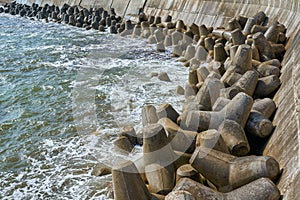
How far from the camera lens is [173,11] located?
1588 centimetres

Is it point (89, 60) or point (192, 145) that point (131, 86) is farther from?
point (192, 145)

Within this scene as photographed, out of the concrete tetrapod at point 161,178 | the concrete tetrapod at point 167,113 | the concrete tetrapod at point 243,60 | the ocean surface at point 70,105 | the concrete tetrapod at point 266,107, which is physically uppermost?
the concrete tetrapod at point 243,60

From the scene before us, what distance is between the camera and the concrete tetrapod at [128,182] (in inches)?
157

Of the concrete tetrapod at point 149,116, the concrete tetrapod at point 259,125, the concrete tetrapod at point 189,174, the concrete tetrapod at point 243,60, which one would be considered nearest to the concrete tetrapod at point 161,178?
the concrete tetrapod at point 189,174

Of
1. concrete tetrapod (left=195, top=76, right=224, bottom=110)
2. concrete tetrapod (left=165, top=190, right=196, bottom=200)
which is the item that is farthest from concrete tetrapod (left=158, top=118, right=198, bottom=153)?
concrete tetrapod (left=165, top=190, right=196, bottom=200)

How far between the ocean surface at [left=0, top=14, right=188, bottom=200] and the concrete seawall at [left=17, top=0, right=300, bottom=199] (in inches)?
91.4

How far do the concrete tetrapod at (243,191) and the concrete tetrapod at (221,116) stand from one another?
1.65m

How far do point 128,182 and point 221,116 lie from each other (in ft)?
6.72

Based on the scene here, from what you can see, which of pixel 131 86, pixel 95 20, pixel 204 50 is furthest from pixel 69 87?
pixel 95 20

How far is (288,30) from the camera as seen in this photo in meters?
8.69

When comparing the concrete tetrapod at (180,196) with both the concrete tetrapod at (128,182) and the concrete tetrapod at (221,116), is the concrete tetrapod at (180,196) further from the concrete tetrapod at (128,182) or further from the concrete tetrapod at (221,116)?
the concrete tetrapod at (221,116)

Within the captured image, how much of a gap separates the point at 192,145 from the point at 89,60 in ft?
29.8

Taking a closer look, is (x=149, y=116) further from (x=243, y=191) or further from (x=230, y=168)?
(x=243, y=191)

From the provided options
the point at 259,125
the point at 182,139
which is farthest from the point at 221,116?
the point at 182,139
